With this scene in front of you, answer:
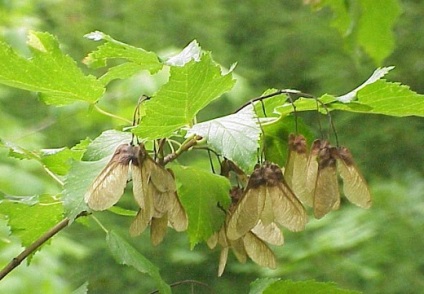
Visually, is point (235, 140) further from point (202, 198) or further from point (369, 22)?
point (369, 22)

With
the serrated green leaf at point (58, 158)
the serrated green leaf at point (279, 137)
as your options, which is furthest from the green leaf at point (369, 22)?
the serrated green leaf at point (58, 158)

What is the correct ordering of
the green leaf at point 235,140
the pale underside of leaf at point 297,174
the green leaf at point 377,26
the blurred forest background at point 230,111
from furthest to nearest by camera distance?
1. the blurred forest background at point 230,111
2. the green leaf at point 377,26
3. the pale underside of leaf at point 297,174
4. the green leaf at point 235,140

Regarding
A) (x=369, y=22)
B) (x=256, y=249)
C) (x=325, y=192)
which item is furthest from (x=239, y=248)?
(x=369, y=22)

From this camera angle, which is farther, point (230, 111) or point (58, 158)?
point (230, 111)

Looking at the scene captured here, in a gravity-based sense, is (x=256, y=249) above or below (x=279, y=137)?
below

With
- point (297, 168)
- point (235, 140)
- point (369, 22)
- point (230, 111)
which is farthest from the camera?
point (230, 111)

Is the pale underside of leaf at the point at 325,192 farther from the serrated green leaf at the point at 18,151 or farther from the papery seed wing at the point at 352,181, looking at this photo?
the serrated green leaf at the point at 18,151

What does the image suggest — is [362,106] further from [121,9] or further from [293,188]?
[121,9]

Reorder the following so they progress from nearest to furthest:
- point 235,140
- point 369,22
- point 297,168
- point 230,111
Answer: point 235,140 → point 297,168 → point 369,22 → point 230,111
